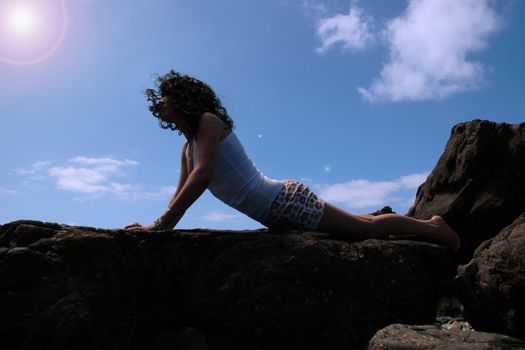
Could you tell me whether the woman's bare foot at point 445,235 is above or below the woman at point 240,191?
below

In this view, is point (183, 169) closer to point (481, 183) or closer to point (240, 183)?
point (240, 183)

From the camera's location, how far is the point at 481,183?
31.3 feet

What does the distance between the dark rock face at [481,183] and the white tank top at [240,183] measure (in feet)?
16.2

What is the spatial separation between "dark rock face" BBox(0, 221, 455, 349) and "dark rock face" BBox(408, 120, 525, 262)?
4816 mm

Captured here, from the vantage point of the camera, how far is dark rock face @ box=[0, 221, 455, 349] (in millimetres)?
4453

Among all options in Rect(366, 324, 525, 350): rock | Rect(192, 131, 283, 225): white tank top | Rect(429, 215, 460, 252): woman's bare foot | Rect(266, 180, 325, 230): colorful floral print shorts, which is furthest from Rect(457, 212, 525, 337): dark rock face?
Rect(192, 131, 283, 225): white tank top

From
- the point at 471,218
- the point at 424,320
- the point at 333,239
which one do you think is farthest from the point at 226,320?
the point at 471,218

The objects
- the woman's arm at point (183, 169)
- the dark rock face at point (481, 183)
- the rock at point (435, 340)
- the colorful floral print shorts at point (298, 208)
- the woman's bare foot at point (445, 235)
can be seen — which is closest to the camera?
the rock at point (435, 340)

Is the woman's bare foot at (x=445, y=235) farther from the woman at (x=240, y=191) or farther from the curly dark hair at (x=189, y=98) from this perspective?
the curly dark hair at (x=189, y=98)

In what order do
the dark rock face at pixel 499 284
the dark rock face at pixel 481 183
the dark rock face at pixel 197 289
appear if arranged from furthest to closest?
the dark rock face at pixel 481 183, the dark rock face at pixel 499 284, the dark rock face at pixel 197 289

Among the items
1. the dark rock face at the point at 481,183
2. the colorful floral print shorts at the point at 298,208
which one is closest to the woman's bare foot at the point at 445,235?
the colorful floral print shorts at the point at 298,208

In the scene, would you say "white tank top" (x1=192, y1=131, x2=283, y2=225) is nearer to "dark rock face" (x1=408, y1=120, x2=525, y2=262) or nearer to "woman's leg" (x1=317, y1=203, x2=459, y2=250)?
→ "woman's leg" (x1=317, y1=203, x2=459, y2=250)

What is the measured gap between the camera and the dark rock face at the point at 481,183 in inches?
363

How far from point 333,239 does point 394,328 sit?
1.32 meters
